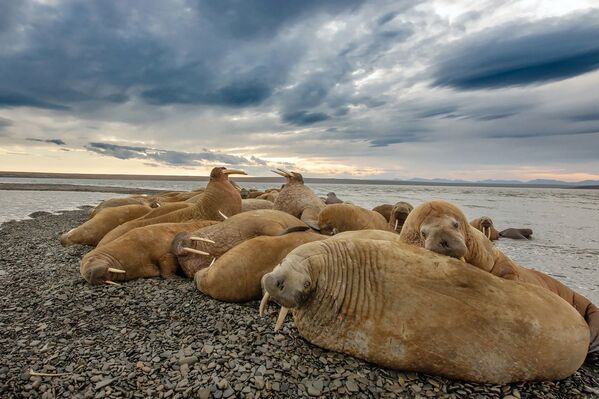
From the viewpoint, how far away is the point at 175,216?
861 cm

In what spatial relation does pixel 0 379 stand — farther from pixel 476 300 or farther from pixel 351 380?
pixel 476 300

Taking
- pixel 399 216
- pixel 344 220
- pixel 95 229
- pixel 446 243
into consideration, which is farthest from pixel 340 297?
pixel 95 229

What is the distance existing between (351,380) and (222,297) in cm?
234

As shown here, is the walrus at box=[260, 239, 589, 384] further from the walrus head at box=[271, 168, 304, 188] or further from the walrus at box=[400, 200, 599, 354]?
the walrus head at box=[271, 168, 304, 188]

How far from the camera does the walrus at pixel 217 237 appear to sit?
20.6 ft

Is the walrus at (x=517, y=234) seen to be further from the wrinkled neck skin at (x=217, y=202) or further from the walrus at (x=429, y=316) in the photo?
the walrus at (x=429, y=316)

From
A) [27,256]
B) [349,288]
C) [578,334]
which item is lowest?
[27,256]

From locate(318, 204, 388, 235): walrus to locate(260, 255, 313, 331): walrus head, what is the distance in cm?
426

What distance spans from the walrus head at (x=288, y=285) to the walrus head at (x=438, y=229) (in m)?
1.33

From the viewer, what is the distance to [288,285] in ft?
11.3

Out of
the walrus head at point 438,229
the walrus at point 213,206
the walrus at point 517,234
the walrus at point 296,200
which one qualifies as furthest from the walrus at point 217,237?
the walrus at point 517,234

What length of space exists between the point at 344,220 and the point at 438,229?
399 centimetres

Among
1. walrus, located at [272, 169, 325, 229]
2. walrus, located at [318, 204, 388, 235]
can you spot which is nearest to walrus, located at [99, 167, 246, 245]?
walrus, located at [272, 169, 325, 229]

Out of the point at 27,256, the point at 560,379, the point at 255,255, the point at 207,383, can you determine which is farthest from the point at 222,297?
the point at 27,256
